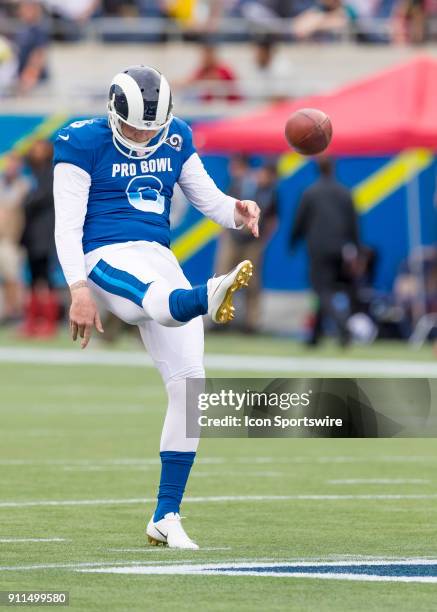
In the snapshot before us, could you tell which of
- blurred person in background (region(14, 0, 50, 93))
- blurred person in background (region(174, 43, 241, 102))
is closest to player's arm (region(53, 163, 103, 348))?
blurred person in background (region(174, 43, 241, 102))

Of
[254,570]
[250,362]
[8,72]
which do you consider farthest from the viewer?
[8,72]

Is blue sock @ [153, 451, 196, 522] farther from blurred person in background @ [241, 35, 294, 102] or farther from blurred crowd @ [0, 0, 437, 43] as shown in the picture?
blurred crowd @ [0, 0, 437, 43]

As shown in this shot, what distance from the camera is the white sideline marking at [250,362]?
57.5ft

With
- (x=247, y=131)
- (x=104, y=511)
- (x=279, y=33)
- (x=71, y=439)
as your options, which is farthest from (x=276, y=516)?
(x=279, y=33)

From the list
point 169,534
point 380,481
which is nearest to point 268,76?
point 380,481

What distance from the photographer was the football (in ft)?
27.9

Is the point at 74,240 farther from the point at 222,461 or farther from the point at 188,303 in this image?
the point at 222,461

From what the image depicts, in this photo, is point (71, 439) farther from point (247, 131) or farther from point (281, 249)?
point (281, 249)

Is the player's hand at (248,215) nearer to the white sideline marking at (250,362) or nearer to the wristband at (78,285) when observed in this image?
the wristband at (78,285)

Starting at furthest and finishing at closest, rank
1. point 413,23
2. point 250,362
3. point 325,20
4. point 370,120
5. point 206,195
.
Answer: point 325,20 < point 413,23 < point 370,120 < point 250,362 < point 206,195

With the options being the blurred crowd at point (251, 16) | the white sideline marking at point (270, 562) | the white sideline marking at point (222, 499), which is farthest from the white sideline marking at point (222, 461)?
the blurred crowd at point (251, 16)

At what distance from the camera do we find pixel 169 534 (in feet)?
25.3

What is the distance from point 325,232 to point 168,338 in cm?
1314

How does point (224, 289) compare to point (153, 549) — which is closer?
point (224, 289)
